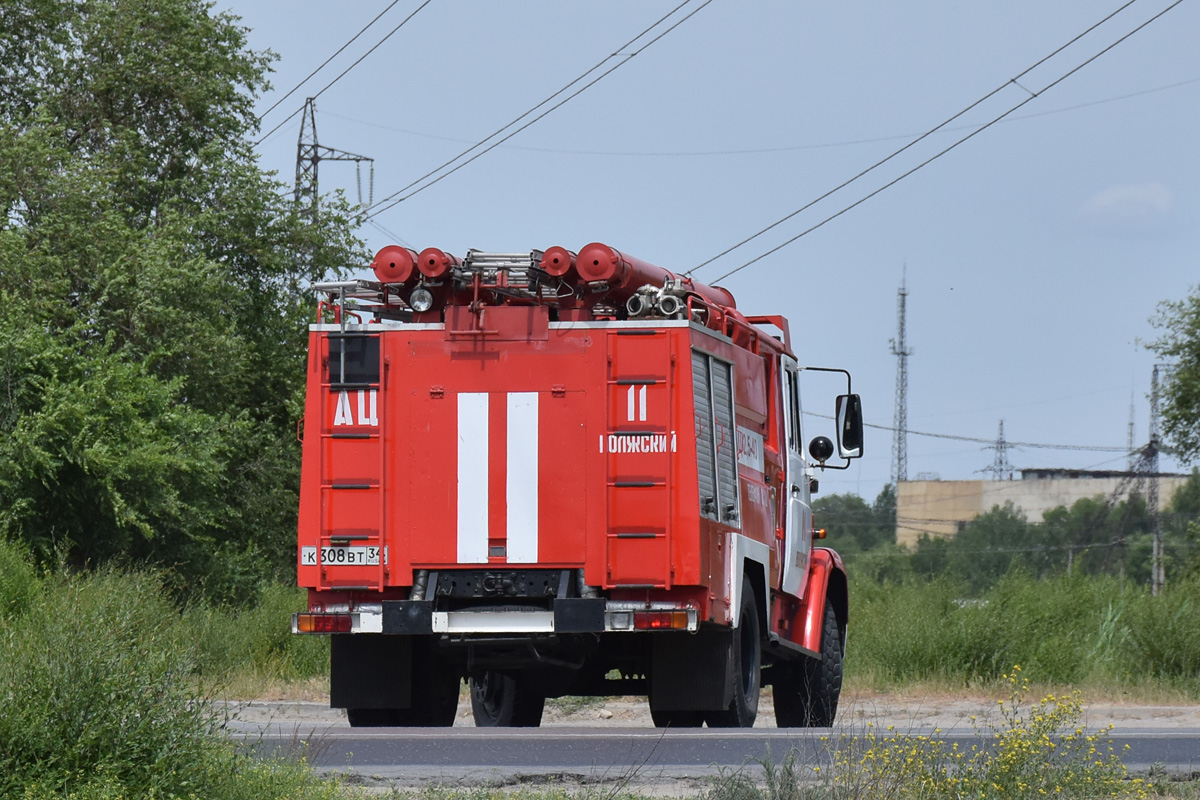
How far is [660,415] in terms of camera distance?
11.0 metres

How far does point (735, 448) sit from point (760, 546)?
95 cm

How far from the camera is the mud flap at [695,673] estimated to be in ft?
37.6

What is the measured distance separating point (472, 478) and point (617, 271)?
1.69m

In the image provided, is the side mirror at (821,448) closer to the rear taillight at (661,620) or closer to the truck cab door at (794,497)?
the truck cab door at (794,497)

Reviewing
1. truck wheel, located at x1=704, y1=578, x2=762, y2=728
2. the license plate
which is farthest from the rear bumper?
truck wheel, located at x1=704, y1=578, x2=762, y2=728

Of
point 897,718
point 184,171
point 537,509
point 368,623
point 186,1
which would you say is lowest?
point 897,718

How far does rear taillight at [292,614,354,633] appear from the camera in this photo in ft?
36.7

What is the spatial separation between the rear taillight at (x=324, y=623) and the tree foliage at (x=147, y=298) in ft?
30.4

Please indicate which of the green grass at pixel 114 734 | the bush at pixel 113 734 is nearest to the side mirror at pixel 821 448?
the green grass at pixel 114 734

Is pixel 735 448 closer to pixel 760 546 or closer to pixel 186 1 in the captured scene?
pixel 760 546

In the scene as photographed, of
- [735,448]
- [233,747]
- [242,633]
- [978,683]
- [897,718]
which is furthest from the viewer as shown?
[242,633]

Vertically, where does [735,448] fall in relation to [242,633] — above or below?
above

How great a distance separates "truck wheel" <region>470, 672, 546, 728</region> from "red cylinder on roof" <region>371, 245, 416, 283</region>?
3915mm

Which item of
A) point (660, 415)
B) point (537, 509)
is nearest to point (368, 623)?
point (537, 509)
